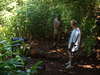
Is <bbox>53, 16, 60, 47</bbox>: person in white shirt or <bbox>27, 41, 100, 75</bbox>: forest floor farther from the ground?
<bbox>53, 16, 60, 47</bbox>: person in white shirt

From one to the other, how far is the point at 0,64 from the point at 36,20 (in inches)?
308

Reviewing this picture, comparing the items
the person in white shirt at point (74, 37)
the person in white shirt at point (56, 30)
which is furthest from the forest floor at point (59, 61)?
the person in white shirt at point (74, 37)

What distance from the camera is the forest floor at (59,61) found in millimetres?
8383

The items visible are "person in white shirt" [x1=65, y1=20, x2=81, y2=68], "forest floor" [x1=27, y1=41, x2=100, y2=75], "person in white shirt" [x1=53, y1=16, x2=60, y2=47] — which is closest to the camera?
"person in white shirt" [x1=65, y1=20, x2=81, y2=68]

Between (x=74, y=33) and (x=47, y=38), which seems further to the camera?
(x=47, y=38)

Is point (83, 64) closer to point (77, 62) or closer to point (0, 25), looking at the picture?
point (77, 62)

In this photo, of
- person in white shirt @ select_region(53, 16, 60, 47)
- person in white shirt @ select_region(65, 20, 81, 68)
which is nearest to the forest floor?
person in white shirt @ select_region(53, 16, 60, 47)

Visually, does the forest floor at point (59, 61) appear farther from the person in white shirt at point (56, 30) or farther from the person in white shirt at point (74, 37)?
the person in white shirt at point (74, 37)

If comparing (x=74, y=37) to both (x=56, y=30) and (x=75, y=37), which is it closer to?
(x=75, y=37)

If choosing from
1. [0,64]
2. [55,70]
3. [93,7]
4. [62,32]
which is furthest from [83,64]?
[0,64]

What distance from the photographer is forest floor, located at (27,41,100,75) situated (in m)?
8.38

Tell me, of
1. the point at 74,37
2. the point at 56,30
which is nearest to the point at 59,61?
the point at 74,37

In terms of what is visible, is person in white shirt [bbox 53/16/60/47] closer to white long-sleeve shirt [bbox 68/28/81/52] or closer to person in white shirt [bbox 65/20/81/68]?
person in white shirt [bbox 65/20/81/68]

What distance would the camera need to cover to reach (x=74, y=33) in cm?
789
